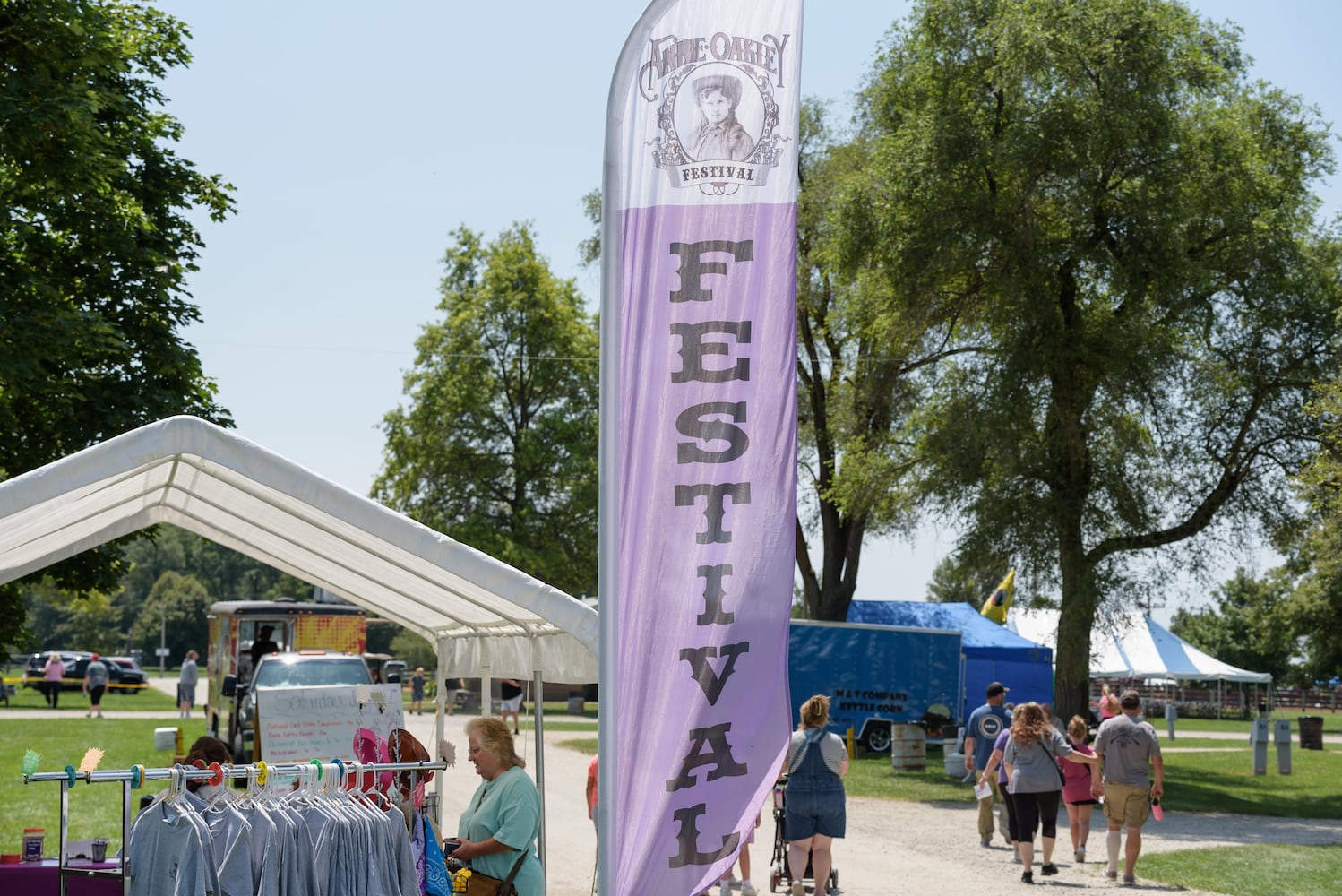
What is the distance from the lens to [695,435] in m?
5.89

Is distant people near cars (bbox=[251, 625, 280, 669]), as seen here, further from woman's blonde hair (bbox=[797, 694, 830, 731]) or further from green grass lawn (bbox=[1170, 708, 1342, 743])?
green grass lawn (bbox=[1170, 708, 1342, 743])

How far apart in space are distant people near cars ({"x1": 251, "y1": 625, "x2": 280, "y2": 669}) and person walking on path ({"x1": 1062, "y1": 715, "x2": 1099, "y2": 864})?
15095mm

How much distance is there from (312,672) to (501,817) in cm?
1376

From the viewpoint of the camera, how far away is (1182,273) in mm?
22938

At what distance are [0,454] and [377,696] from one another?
33.9 feet

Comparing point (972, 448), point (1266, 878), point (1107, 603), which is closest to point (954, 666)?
point (1107, 603)

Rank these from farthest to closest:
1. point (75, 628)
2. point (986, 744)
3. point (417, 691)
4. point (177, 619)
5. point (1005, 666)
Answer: point (75, 628)
point (177, 619)
point (417, 691)
point (1005, 666)
point (986, 744)

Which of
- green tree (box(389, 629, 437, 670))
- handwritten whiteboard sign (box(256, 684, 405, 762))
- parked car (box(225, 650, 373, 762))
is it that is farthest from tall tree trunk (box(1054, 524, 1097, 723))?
green tree (box(389, 629, 437, 670))

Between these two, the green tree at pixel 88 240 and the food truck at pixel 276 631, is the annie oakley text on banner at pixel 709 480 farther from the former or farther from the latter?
the food truck at pixel 276 631

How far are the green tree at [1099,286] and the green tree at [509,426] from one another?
18.8 m

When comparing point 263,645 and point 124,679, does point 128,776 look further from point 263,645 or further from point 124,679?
point 124,679

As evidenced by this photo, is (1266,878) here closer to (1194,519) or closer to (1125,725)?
(1125,725)

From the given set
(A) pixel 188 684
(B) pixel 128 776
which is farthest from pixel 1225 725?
(B) pixel 128 776

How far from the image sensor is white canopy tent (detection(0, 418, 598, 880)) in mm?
6195
